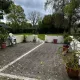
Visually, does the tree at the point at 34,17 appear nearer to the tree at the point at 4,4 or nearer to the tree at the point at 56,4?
the tree at the point at 56,4

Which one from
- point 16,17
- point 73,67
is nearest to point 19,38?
point 73,67

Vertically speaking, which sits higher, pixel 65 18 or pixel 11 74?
pixel 65 18

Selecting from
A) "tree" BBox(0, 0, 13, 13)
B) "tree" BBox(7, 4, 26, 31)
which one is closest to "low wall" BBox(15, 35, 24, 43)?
"tree" BBox(0, 0, 13, 13)

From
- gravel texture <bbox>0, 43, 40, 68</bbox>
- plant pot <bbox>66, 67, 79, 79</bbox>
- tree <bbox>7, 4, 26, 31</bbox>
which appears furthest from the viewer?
tree <bbox>7, 4, 26, 31</bbox>

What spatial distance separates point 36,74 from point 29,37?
12997mm

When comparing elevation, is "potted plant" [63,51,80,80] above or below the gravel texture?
above

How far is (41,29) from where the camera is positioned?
35312mm

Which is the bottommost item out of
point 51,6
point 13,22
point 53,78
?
point 53,78

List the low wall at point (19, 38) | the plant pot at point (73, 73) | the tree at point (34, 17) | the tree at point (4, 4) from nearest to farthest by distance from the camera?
the plant pot at point (73, 73) → the tree at point (4, 4) → the low wall at point (19, 38) → the tree at point (34, 17)

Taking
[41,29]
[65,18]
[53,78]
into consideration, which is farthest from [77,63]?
[41,29]

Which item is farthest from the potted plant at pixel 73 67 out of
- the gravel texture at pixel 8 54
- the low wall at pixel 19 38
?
the low wall at pixel 19 38

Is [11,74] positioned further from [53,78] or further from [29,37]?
[29,37]

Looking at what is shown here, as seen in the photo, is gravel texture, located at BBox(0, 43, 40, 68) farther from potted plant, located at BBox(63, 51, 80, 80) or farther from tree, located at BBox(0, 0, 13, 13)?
tree, located at BBox(0, 0, 13, 13)

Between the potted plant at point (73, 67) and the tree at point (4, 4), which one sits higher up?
the tree at point (4, 4)
